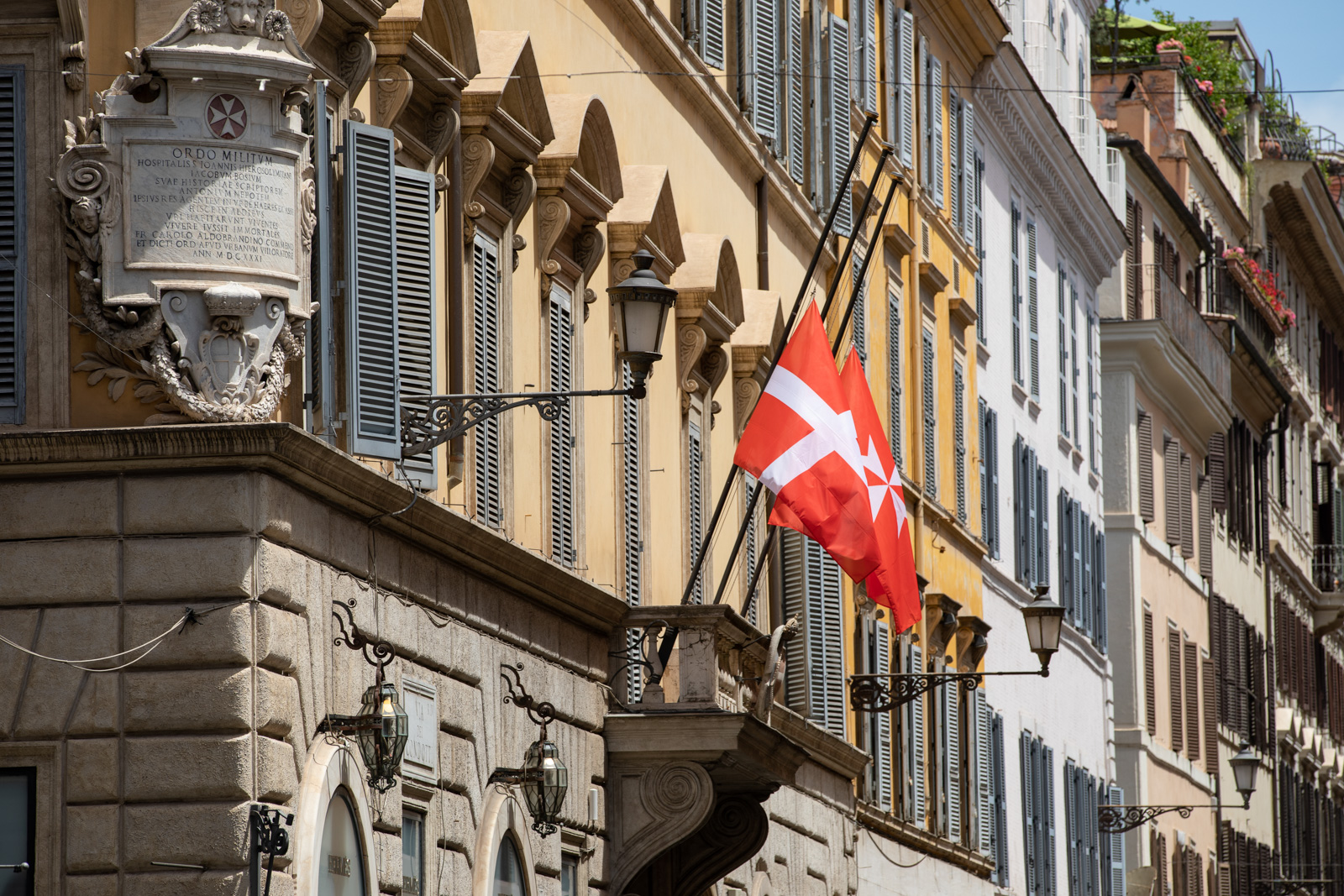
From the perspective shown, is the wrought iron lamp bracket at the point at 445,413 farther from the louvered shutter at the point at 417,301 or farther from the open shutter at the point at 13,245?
the open shutter at the point at 13,245

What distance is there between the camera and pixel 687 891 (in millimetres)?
18031

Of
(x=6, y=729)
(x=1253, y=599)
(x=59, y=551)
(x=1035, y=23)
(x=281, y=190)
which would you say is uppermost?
(x=1035, y=23)

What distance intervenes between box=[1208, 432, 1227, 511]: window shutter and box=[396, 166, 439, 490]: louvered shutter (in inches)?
1369

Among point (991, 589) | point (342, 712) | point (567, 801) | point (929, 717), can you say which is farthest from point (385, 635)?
point (991, 589)

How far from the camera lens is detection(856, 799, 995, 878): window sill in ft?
81.0

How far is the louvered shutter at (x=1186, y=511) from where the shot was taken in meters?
43.8

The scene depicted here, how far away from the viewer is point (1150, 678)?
40.3 meters

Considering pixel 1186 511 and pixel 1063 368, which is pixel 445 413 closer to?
pixel 1063 368

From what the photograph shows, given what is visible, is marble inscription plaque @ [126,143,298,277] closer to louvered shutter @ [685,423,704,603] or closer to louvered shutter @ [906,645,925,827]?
louvered shutter @ [685,423,704,603]

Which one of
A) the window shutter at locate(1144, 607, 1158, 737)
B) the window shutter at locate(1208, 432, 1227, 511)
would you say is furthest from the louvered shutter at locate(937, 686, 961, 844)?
the window shutter at locate(1208, 432, 1227, 511)

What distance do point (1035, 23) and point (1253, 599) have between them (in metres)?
17.2

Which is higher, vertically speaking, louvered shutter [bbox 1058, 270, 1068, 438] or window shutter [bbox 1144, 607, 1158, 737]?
louvered shutter [bbox 1058, 270, 1068, 438]

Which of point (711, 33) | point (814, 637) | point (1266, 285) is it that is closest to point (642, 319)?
point (711, 33)

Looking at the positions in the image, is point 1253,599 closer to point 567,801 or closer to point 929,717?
point 929,717
